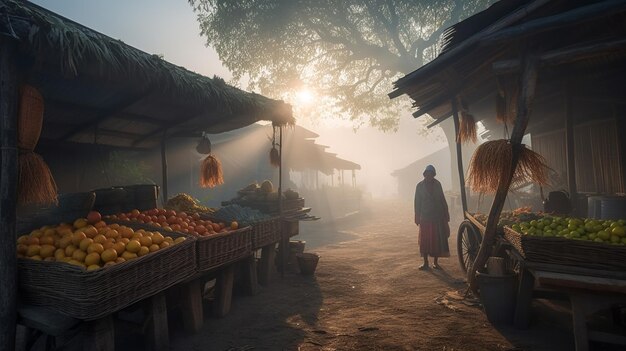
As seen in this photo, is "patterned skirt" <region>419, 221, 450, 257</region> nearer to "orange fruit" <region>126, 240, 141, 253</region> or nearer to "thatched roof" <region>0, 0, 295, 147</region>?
"thatched roof" <region>0, 0, 295, 147</region>

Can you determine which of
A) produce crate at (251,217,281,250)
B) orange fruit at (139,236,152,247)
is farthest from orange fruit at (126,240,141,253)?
produce crate at (251,217,281,250)

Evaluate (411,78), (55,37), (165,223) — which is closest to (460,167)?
(411,78)

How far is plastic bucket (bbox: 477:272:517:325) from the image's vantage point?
15.7 feet

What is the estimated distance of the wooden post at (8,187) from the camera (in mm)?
3289

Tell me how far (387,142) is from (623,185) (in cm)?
13866

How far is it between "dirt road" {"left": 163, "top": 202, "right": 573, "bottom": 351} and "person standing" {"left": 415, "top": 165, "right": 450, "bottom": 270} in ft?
1.64

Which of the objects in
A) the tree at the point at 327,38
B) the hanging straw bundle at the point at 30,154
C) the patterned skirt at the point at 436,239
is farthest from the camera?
the tree at the point at 327,38

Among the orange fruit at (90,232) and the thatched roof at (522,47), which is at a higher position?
the thatched roof at (522,47)

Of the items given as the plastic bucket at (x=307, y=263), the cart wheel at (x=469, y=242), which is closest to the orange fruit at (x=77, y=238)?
the plastic bucket at (x=307, y=263)

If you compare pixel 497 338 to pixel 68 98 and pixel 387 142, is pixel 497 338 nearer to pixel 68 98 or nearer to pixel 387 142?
pixel 68 98

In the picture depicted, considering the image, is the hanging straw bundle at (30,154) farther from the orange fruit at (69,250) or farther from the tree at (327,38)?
the tree at (327,38)

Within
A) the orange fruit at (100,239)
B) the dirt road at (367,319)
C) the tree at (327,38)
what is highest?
the tree at (327,38)

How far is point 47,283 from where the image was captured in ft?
10.9

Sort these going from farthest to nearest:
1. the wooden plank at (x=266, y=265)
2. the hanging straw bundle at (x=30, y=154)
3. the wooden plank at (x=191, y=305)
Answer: the wooden plank at (x=266, y=265)
the wooden plank at (x=191, y=305)
the hanging straw bundle at (x=30, y=154)
